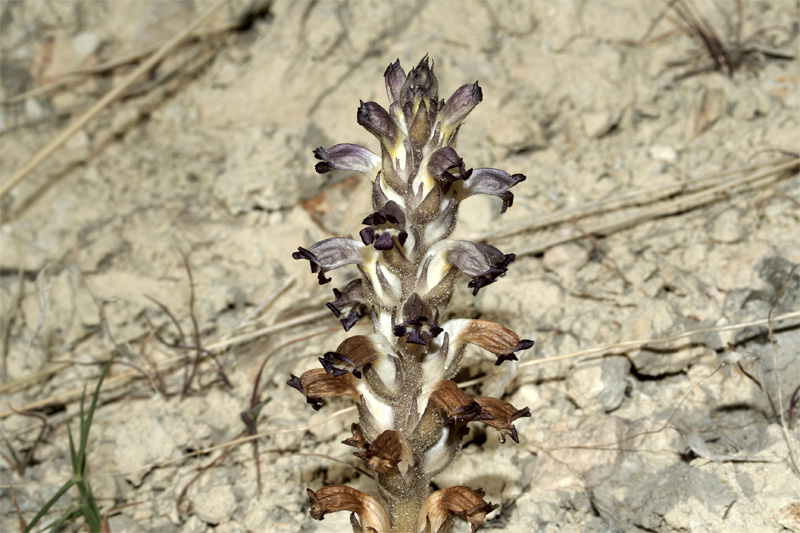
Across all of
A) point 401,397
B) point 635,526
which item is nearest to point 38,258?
point 401,397

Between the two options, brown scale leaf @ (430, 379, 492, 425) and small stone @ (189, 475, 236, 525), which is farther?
small stone @ (189, 475, 236, 525)

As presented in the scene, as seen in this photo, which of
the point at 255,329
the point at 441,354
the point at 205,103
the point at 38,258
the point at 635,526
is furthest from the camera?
the point at 205,103

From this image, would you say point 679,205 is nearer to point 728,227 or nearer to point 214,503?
point 728,227

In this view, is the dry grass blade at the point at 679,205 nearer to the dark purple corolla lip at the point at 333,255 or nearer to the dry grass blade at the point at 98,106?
the dark purple corolla lip at the point at 333,255

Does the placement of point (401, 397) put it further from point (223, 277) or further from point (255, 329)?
point (223, 277)

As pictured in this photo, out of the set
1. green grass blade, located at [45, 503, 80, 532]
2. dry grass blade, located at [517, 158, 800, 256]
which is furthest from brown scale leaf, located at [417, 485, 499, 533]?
dry grass blade, located at [517, 158, 800, 256]

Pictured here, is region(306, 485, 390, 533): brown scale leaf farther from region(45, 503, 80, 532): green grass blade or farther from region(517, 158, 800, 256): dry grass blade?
region(517, 158, 800, 256): dry grass blade
